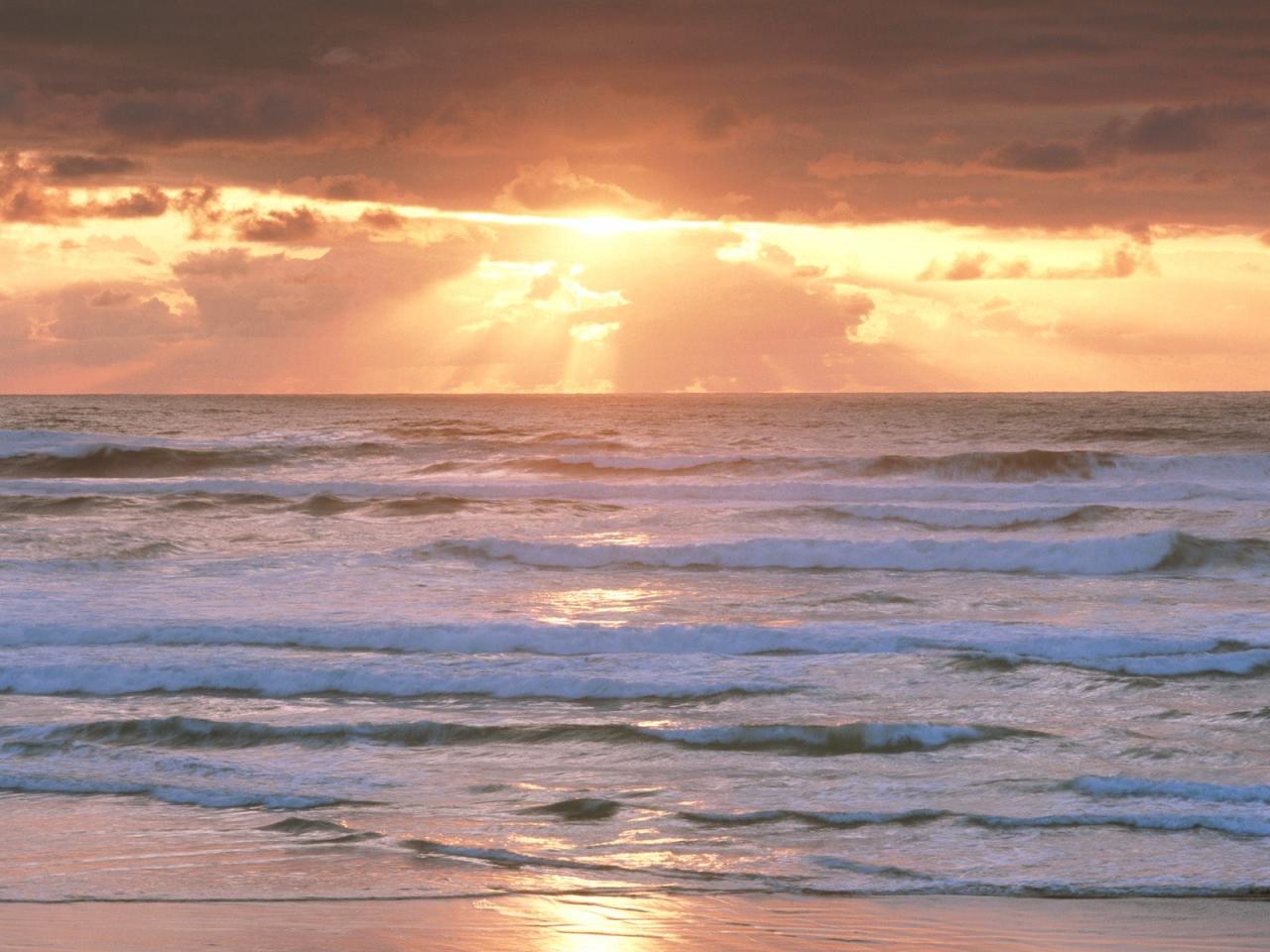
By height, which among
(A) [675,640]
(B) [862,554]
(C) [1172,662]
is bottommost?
(C) [1172,662]

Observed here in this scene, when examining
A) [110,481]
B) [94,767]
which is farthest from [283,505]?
[94,767]

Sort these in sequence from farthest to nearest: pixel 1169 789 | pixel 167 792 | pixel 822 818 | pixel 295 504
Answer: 1. pixel 295 504
2. pixel 167 792
3. pixel 1169 789
4. pixel 822 818

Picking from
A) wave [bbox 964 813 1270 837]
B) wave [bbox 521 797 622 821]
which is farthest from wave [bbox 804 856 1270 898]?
wave [bbox 521 797 622 821]

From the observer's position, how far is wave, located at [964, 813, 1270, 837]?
7.84m

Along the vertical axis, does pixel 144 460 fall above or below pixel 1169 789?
above

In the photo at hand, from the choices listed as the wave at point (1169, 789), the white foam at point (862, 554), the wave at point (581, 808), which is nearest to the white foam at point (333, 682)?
the wave at point (581, 808)

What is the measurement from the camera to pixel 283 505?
3122 centimetres

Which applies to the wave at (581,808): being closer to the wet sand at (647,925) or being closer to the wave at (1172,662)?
the wet sand at (647,925)

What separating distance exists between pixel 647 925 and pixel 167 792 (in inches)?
152

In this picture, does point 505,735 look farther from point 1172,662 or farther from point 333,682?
point 1172,662

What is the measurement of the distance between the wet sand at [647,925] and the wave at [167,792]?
1.83 m

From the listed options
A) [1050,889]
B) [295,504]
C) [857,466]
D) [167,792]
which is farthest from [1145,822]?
[857,466]

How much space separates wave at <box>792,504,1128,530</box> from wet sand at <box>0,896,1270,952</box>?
2056 centimetres

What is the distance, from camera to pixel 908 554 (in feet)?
72.9
